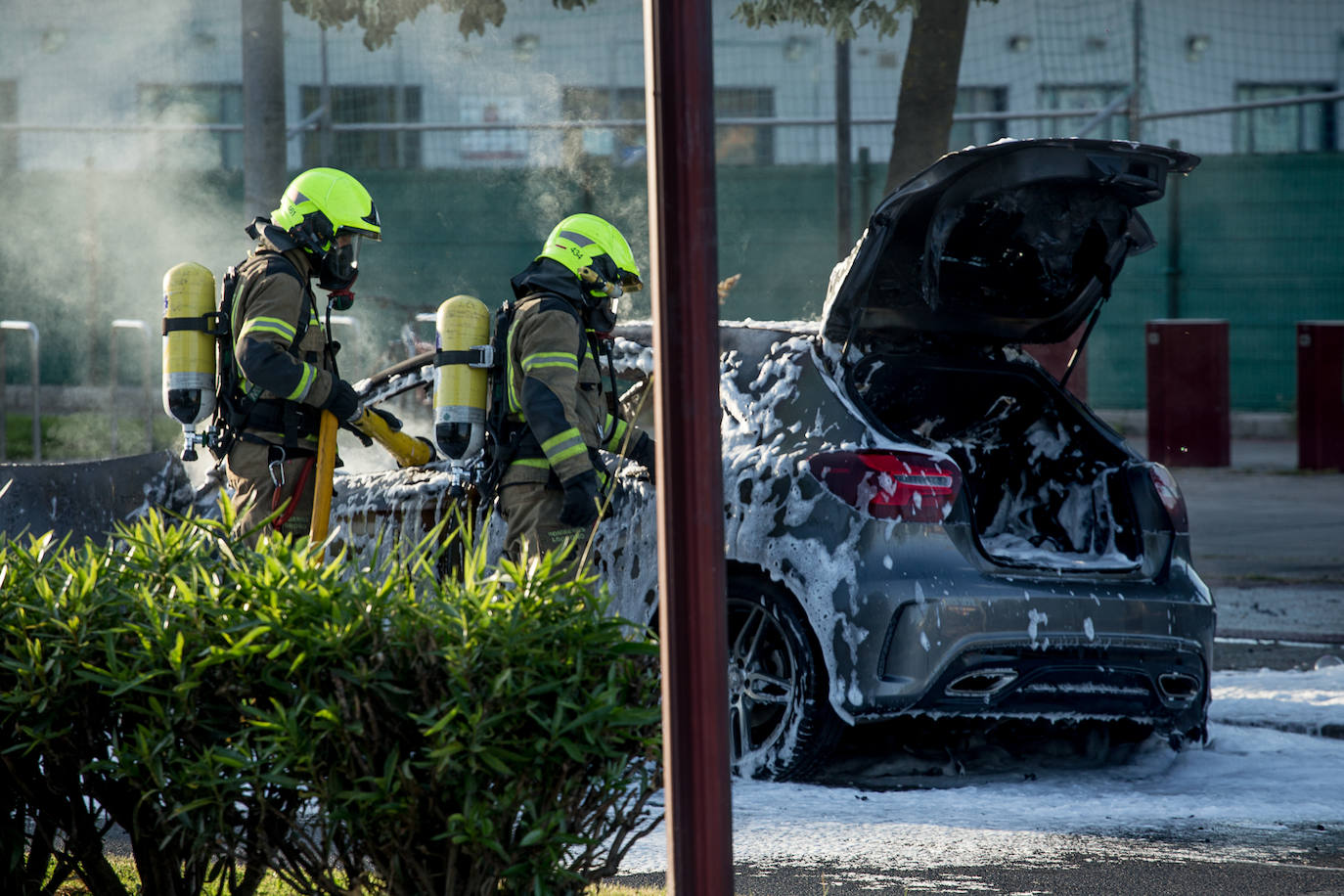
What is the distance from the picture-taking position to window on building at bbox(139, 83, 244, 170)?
1773 centimetres

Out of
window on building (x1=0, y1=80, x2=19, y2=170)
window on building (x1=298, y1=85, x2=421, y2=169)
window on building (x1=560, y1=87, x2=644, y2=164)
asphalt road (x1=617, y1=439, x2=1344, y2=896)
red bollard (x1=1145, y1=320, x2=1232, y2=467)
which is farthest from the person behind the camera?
window on building (x1=0, y1=80, x2=19, y2=170)

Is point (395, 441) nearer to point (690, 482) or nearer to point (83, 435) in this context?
Result: point (690, 482)

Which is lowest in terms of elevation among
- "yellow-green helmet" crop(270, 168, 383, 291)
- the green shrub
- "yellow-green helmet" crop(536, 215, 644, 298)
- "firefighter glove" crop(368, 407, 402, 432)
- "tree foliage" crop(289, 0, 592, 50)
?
the green shrub

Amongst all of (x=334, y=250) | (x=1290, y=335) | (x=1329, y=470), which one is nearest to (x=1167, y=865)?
(x=334, y=250)

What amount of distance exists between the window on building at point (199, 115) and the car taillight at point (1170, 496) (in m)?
13.9

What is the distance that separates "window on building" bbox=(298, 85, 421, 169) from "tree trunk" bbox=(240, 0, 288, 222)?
7.47m

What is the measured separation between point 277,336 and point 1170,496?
3057mm

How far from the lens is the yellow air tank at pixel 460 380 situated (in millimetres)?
5398

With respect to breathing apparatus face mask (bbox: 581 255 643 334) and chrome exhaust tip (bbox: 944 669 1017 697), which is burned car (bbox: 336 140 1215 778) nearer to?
chrome exhaust tip (bbox: 944 669 1017 697)

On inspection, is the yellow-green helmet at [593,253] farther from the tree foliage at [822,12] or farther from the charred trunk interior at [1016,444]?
the tree foliage at [822,12]

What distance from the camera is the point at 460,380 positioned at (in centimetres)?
542

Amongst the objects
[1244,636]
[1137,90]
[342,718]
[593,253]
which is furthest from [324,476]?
[1137,90]

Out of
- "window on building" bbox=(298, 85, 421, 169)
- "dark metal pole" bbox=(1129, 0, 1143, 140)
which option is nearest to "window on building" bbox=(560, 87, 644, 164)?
"window on building" bbox=(298, 85, 421, 169)

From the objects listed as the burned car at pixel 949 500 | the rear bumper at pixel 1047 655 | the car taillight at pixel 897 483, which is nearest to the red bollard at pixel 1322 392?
the burned car at pixel 949 500
